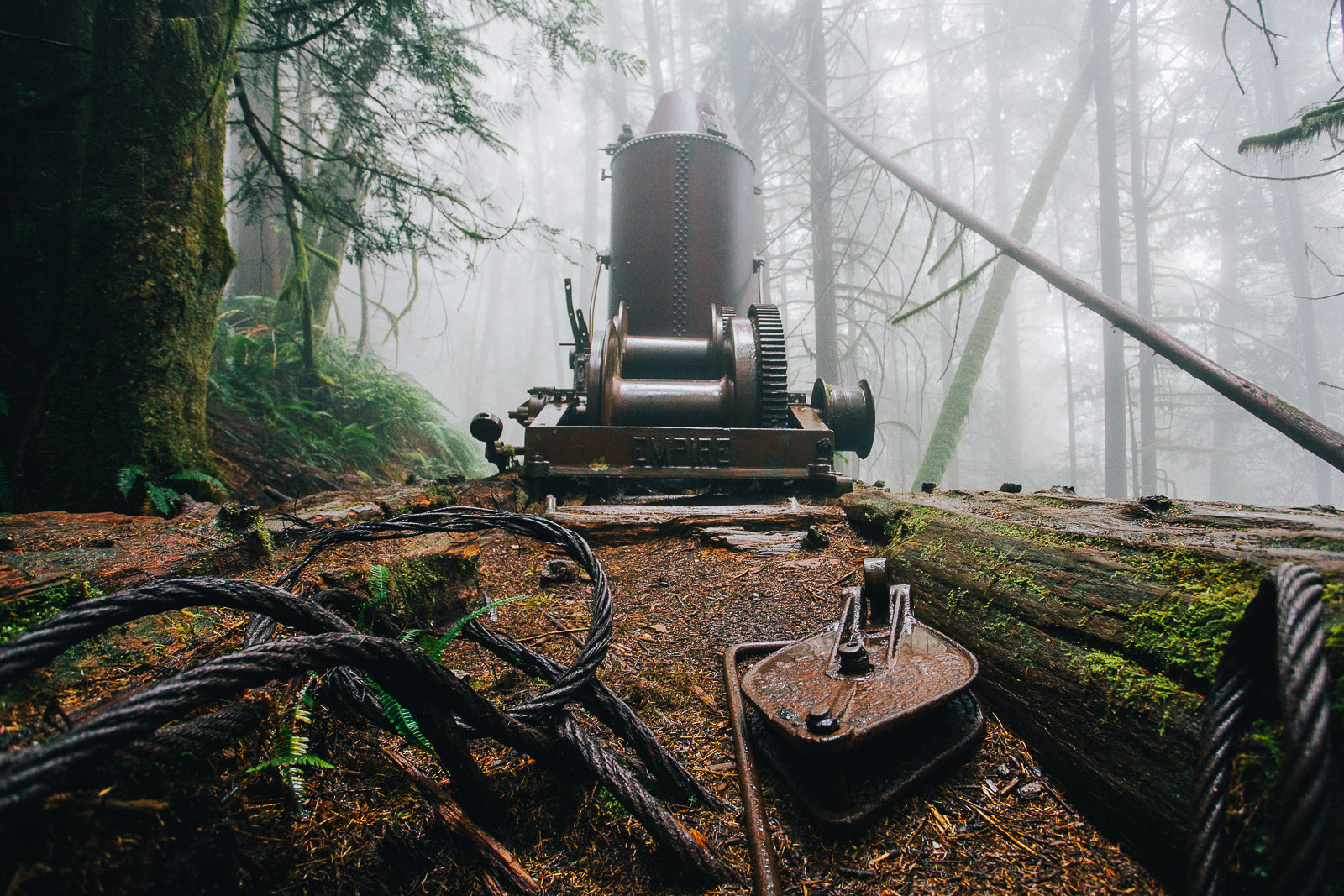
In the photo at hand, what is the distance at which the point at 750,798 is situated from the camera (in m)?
1.08

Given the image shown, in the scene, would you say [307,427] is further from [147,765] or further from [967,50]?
[967,50]

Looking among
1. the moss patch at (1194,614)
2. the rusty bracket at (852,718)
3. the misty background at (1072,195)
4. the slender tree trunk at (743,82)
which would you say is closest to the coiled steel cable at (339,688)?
the rusty bracket at (852,718)

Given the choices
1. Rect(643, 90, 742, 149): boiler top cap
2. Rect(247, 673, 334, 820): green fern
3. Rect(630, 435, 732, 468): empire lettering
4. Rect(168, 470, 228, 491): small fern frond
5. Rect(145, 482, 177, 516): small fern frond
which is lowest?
Rect(247, 673, 334, 820): green fern

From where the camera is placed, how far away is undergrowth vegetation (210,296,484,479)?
631 centimetres

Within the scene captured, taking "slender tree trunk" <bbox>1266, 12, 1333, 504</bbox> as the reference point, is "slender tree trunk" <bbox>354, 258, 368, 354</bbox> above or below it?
below

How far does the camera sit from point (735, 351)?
169 inches

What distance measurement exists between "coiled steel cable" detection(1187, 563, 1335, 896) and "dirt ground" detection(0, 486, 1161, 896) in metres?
0.25

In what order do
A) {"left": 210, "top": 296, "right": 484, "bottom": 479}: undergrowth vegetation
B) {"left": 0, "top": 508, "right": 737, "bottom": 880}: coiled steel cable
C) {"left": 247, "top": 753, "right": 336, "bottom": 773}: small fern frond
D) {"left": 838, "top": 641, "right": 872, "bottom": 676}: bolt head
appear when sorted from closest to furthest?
1. {"left": 0, "top": 508, "right": 737, "bottom": 880}: coiled steel cable
2. {"left": 247, "top": 753, "right": 336, "bottom": 773}: small fern frond
3. {"left": 838, "top": 641, "right": 872, "bottom": 676}: bolt head
4. {"left": 210, "top": 296, "right": 484, "bottom": 479}: undergrowth vegetation

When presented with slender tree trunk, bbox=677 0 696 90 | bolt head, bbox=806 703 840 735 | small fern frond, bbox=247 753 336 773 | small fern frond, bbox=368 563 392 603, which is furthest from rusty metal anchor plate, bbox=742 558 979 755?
slender tree trunk, bbox=677 0 696 90

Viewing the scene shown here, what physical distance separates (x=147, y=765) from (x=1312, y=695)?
58.7 inches

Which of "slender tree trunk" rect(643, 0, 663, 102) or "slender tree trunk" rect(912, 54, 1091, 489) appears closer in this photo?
"slender tree trunk" rect(912, 54, 1091, 489)

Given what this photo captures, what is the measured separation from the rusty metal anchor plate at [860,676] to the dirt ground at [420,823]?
18 centimetres

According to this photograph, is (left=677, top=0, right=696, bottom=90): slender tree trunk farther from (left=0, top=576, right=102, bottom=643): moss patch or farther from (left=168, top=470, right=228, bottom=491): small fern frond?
(left=0, top=576, right=102, bottom=643): moss patch

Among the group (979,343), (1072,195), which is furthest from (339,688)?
(1072,195)
